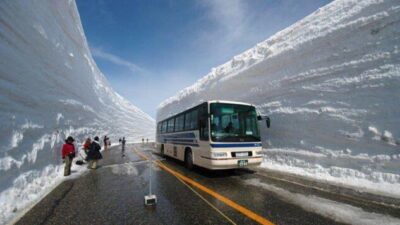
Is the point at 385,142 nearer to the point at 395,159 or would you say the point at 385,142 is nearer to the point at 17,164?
the point at 395,159

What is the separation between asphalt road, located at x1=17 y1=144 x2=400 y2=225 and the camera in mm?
4047

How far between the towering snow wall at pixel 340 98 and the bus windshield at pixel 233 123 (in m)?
2.94

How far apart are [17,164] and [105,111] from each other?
106ft

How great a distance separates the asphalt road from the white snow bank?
0.20 meters

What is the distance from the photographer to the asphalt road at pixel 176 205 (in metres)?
4.05

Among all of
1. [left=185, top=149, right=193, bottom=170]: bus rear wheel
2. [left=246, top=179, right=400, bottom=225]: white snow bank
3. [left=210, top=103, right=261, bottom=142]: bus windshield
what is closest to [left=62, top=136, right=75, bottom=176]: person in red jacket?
[left=185, top=149, right=193, bottom=170]: bus rear wheel

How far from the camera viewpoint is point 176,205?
Result: 4.80 meters

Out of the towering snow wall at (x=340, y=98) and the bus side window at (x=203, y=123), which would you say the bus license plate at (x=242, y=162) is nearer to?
the bus side window at (x=203, y=123)

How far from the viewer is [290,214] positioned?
419 centimetres

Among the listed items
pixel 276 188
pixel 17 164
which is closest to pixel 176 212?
pixel 276 188

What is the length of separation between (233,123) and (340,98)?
5194 mm

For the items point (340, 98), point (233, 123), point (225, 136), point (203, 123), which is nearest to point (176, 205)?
point (225, 136)

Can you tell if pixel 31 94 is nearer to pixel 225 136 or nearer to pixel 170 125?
pixel 170 125

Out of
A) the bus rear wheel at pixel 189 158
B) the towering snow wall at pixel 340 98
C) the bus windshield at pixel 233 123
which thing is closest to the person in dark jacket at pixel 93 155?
the bus rear wheel at pixel 189 158
